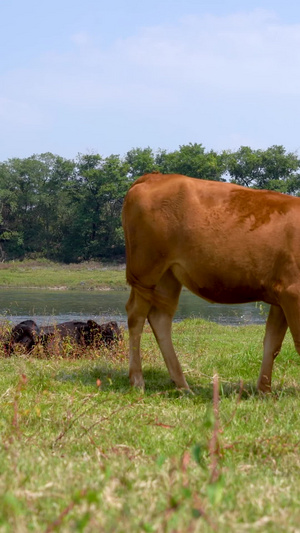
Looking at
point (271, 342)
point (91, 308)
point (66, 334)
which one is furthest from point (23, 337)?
point (91, 308)

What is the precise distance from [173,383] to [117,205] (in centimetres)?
6434

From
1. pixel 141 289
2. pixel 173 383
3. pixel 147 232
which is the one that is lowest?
pixel 173 383

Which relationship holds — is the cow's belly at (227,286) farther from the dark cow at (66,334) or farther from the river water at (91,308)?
the river water at (91,308)

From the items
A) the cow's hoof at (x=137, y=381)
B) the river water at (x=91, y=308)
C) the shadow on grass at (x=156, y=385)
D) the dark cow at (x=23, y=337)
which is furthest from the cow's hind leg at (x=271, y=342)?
the river water at (x=91, y=308)

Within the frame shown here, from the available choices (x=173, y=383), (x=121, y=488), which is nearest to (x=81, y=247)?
(x=173, y=383)

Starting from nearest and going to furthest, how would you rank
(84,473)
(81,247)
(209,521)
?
(209,521), (84,473), (81,247)

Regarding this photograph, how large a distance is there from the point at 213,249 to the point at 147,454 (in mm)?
2546

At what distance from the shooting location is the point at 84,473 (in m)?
3.22

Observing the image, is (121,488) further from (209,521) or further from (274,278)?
(274,278)

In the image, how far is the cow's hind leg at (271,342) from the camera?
662 cm

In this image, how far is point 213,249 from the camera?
626 centimetres

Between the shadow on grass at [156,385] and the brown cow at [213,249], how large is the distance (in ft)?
0.58

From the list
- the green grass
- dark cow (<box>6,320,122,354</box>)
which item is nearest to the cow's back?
the green grass

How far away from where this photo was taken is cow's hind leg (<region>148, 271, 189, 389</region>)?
678 cm
